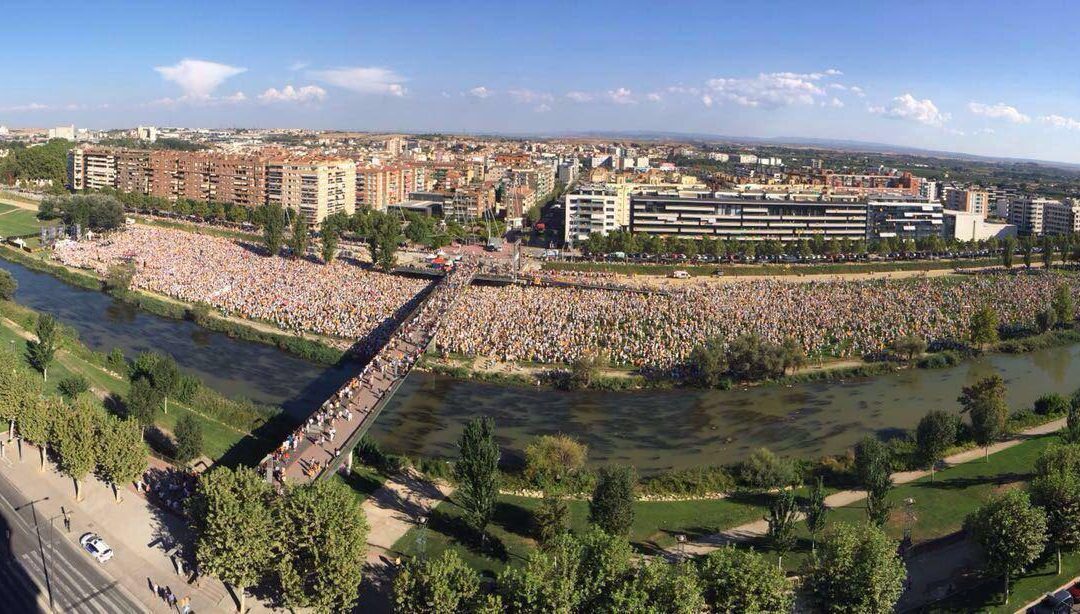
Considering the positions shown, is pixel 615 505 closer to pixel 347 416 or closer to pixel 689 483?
pixel 689 483

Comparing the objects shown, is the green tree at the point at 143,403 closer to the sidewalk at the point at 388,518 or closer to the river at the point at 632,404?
the river at the point at 632,404

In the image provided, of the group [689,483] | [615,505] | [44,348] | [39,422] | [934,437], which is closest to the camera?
[615,505]

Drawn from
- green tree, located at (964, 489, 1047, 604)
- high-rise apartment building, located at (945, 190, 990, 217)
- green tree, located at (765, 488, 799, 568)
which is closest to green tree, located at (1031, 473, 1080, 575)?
green tree, located at (964, 489, 1047, 604)

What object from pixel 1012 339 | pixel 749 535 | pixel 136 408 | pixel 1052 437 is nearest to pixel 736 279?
pixel 1012 339

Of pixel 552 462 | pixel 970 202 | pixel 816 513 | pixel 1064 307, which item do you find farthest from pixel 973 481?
pixel 970 202

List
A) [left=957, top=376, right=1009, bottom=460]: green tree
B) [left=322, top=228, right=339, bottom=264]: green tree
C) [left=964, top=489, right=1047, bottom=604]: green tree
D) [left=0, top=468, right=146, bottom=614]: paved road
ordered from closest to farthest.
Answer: [left=0, top=468, right=146, bottom=614]: paved road → [left=964, top=489, right=1047, bottom=604]: green tree → [left=957, top=376, right=1009, bottom=460]: green tree → [left=322, top=228, right=339, bottom=264]: green tree

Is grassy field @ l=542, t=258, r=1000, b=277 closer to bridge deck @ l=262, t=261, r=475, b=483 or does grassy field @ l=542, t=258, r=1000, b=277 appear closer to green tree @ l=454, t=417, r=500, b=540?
bridge deck @ l=262, t=261, r=475, b=483

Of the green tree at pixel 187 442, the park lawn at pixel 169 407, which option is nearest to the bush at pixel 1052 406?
the park lawn at pixel 169 407
